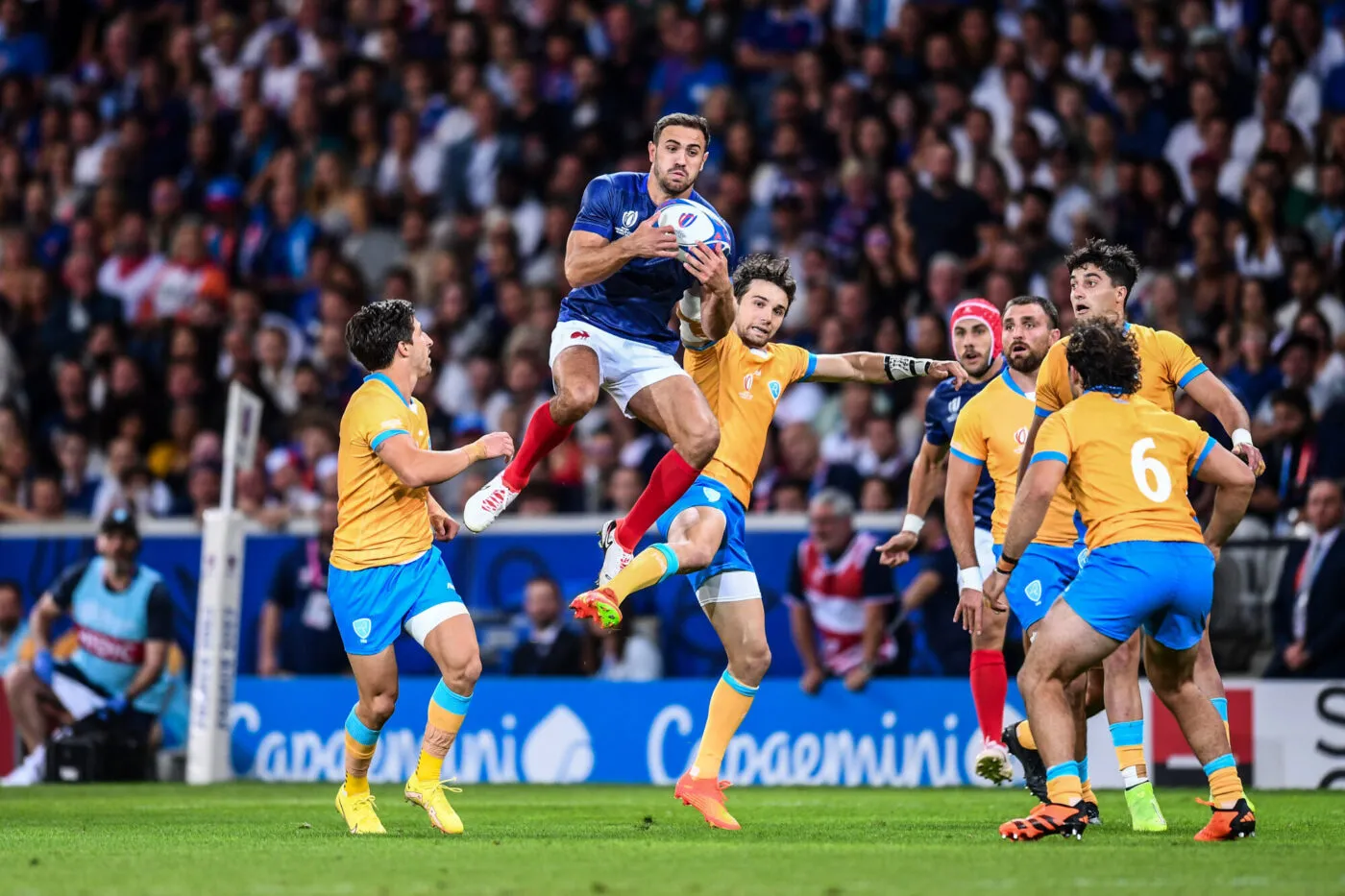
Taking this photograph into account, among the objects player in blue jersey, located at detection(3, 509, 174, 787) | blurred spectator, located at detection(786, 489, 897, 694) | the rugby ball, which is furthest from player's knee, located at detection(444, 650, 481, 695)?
Answer: player in blue jersey, located at detection(3, 509, 174, 787)

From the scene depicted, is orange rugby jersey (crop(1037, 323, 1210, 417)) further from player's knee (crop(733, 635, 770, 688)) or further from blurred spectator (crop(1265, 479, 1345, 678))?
blurred spectator (crop(1265, 479, 1345, 678))

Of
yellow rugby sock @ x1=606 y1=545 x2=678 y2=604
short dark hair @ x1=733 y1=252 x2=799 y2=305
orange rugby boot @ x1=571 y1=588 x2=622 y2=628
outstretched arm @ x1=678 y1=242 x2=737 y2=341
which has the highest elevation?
short dark hair @ x1=733 y1=252 x2=799 y2=305

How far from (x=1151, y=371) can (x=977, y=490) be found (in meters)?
1.99

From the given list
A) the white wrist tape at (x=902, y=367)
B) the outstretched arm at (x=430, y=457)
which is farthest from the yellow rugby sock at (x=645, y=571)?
the white wrist tape at (x=902, y=367)

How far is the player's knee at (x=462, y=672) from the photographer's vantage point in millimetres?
8781

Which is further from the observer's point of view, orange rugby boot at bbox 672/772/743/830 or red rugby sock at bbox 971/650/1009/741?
red rugby sock at bbox 971/650/1009/741

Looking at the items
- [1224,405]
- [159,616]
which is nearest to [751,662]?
[1224,405]

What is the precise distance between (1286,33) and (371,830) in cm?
1137

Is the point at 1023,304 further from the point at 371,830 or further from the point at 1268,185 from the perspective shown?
the point at 1268,185

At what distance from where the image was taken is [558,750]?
15.3 metres

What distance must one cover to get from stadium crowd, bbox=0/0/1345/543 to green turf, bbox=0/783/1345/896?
4.59 metres

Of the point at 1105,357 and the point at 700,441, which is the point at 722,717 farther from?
the point at 1105,357

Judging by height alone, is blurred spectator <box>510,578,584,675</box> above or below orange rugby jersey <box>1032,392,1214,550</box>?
below

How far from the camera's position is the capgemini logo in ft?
49.9
